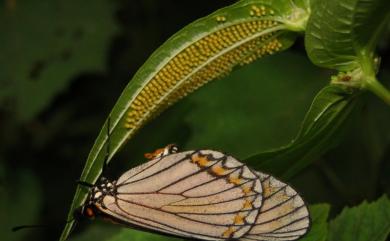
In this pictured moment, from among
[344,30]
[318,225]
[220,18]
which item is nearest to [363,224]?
[318,225]

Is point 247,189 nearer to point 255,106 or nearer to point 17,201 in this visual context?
point 255,106

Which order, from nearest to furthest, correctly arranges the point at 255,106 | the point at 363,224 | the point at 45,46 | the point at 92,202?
1. the point at 92,202
2. the point at 363,224
3. the point at 255,106
4. the point at 45,46

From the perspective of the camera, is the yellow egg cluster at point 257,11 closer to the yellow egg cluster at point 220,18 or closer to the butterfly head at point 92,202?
the yellow egg cluster at point 220,18

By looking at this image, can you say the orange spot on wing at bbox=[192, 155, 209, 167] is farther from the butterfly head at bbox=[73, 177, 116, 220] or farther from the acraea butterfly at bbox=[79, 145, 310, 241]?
the butterfly head at bbox=[73, 177, 116, 220]

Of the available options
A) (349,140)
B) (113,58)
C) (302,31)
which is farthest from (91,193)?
(113,58)

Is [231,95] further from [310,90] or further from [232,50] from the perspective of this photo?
[232,50]

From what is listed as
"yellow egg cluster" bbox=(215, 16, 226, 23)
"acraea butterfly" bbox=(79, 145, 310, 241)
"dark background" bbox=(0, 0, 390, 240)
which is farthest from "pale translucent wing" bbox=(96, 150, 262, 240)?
"dark background" bbox=(0, 0, 390, 240)
